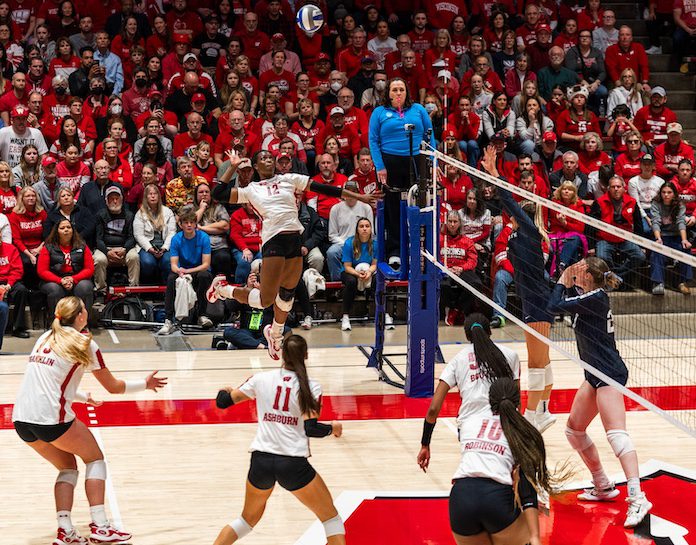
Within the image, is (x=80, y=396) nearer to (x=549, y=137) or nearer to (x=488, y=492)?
(x=488, y=492)

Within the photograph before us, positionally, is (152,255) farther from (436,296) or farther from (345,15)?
(345,15)

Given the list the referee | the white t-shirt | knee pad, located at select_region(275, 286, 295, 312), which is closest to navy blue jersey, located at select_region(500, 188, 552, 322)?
the referee

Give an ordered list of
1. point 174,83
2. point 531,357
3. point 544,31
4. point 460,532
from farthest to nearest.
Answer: point 544,31
point 174,83
point 531,357
point 460,532

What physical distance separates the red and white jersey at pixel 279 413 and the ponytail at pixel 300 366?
0.10 feet

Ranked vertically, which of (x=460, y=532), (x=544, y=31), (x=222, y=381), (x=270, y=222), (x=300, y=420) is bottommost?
(x=222, y=381)

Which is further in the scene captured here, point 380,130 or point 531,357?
point 380,130

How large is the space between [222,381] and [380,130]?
3.28 meters

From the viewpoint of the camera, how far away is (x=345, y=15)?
18750 millimetres

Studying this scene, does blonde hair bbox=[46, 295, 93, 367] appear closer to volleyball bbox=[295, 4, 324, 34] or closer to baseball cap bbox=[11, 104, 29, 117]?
baseball cap bbox=[11, 104, 29, 117]

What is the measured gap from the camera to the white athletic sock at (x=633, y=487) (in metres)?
7.36

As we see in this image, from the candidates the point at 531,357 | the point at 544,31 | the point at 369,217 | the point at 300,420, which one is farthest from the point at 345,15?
the point at 300,420

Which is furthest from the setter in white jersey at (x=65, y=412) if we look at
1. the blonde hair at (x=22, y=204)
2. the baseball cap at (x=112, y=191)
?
the baseball cap at (x=112, y=191)

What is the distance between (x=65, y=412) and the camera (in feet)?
22.9

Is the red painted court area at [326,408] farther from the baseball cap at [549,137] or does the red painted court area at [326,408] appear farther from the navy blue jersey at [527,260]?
the baseball cap at [549,137]
